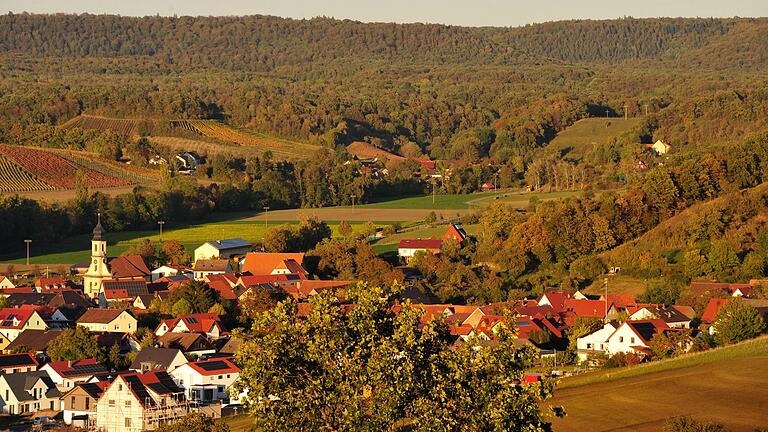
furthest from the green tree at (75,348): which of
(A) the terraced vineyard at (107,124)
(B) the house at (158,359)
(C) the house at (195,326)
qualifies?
(A) the terraced vineyard at (107,124)

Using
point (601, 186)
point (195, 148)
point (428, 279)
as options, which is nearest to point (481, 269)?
point (428, 279)

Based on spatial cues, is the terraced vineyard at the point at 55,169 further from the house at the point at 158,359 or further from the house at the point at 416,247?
the house at the point at 158,359

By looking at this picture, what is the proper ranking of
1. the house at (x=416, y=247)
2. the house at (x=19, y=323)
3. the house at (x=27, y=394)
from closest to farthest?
the house at (x=27, y=394) → the house at (x=19, y=323) → the house at (x=416, y=247)

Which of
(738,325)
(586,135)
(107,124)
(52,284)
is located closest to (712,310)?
(738,325)

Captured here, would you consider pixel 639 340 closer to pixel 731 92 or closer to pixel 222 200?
pixel 222 200

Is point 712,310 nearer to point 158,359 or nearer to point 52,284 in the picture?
point 158,359

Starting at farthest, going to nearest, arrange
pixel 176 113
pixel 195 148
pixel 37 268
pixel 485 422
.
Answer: pixel 176 113
pixel 195 148
pixel 37 268
pixel 485 422
